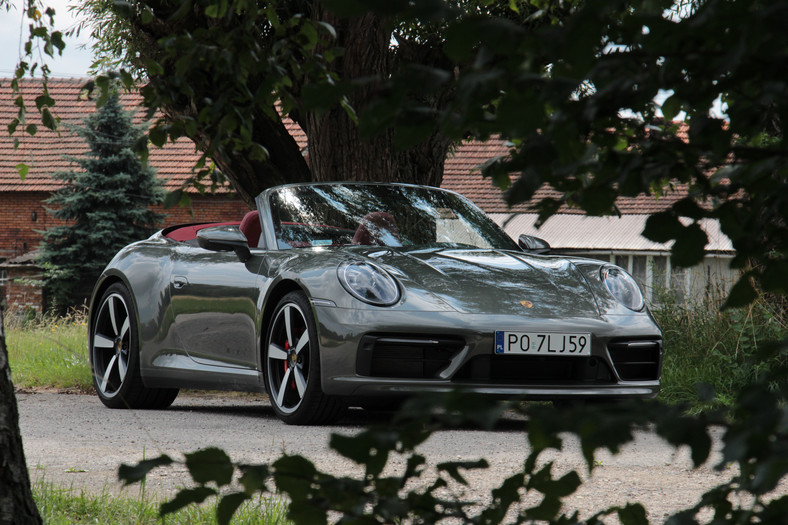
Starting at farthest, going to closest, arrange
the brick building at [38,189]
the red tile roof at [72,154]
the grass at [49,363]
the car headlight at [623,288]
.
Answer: the brick building at [38,189], the red tile roof at [72,154], the grass at [49,363], the car headlight at [623,288]

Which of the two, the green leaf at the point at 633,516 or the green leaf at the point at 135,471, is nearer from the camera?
the green leaf at the point at 135,471

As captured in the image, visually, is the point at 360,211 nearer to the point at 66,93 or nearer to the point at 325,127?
the point at 325,127

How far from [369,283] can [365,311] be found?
182 millimetres

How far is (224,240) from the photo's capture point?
19.4 feet

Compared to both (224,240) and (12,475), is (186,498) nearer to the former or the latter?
(12,475)

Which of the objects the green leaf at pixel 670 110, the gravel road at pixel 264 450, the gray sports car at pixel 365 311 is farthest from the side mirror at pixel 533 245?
the green leaf at pixel 670 110

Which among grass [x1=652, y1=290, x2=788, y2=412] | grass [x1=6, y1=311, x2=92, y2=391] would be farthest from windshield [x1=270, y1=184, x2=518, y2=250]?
grass [x1=6, y1=311, x2=92, y2=391]

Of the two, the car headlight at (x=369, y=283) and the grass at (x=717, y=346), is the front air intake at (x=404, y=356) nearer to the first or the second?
the car headlight at (x=369, y=283)

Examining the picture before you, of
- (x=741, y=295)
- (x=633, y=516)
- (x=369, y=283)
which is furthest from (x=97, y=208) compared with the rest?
(x=741, y=295)

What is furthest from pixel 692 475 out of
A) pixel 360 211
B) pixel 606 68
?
pixel 606 68

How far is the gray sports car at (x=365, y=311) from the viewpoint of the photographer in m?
5.15

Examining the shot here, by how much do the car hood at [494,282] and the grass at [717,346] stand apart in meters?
1.67

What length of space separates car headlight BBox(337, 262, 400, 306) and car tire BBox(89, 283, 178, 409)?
212 cm

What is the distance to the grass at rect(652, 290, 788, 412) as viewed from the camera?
7.10 meters
